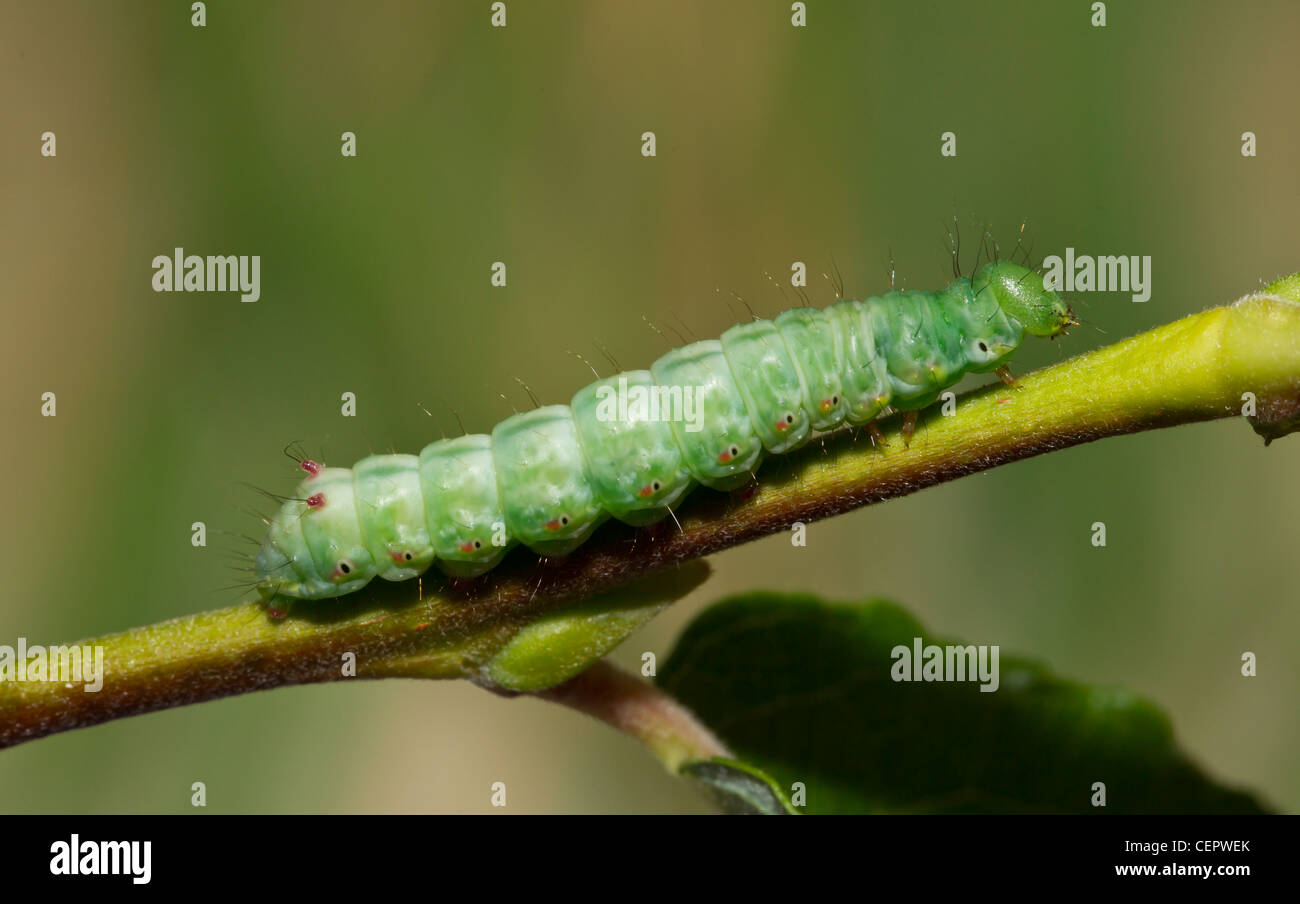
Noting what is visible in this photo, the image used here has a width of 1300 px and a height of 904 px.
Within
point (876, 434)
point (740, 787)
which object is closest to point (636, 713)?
point (740, 787)

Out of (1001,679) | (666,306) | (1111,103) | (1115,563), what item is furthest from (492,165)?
(1001,679)

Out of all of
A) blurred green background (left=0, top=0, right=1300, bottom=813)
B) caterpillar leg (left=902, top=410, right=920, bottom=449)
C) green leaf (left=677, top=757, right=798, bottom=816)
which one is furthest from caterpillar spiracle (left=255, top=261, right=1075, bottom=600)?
blurred green background (left=0, top=0, right=1300, bottom=813)

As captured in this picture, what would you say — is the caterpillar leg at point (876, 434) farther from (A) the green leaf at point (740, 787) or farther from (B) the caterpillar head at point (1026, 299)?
(A) the green leaf at point (740, 787)

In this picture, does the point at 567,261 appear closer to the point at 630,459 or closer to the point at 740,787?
the point at 630,459

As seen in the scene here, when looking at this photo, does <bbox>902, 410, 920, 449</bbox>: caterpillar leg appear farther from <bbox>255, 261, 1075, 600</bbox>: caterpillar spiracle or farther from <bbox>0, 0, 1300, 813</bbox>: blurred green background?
<bbox>0, 0, 1300, 813</bbox>: blurred green background

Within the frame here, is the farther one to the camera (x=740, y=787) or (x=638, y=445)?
(x=638, y=445)

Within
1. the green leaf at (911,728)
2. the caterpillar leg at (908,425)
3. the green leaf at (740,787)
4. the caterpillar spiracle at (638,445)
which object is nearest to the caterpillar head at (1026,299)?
the caterpillar spiracle at (638,445)

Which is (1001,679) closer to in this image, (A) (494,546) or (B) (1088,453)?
(A) (494,546)
